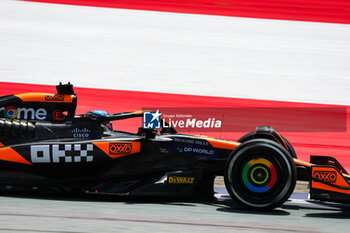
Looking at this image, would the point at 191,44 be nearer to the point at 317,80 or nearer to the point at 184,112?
the point at 317,80

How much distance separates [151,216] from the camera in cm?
457

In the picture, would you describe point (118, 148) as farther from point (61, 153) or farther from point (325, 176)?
point (325, 176)

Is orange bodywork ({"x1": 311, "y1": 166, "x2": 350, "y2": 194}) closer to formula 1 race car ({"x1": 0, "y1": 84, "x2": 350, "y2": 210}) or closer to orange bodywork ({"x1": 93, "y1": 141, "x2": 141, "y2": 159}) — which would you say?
formula 1 race car ({"x1": 0, "y1": 84, "x2": 350, "y2": 210})

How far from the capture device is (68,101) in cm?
572

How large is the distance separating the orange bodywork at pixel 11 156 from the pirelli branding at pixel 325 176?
8.89 ft

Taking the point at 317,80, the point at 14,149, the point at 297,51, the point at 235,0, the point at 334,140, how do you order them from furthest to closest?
the point at 235,0 → the point at 297,51 → the point at 317,80 → the point at 334,140 → the point at 14,149

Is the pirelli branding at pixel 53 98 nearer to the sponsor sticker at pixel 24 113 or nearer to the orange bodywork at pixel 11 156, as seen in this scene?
the sponsor sticker at pixel 24 113

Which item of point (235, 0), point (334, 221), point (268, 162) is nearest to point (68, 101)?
point (268, 162)

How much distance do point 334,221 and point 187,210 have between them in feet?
4.29

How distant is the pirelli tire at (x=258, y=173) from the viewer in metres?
4.98

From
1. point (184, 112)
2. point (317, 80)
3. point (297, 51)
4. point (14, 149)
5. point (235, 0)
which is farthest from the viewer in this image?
point (235, 0)

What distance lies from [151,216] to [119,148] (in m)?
0.94

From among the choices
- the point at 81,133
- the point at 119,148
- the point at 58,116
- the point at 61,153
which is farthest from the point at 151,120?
the point at 58,116

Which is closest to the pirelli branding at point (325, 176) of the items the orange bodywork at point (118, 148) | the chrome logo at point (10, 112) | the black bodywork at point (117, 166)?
the black bodywork at point (117, 166)
